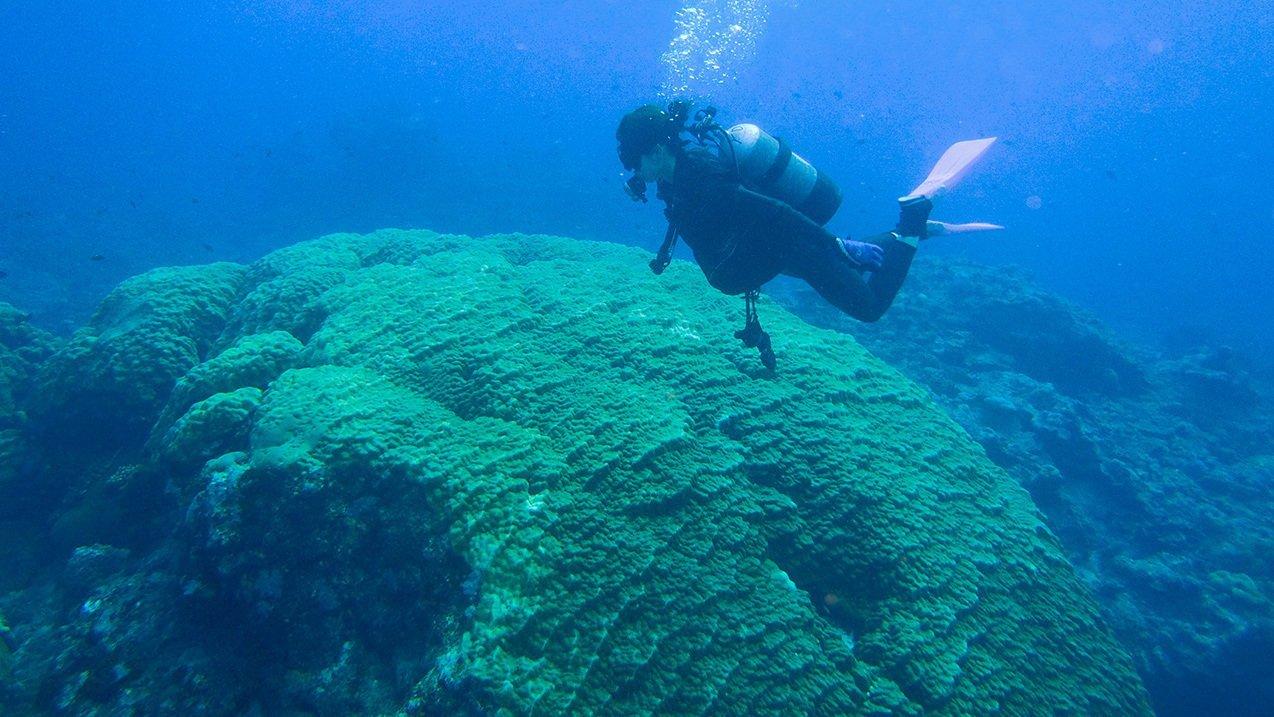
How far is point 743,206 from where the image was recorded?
12.6 feet

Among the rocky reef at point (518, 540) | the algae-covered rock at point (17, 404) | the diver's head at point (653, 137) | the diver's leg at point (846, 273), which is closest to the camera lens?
the rocky reef at point (518, 540)

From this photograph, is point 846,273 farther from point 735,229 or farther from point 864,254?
point 735,229

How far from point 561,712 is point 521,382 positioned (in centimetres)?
231

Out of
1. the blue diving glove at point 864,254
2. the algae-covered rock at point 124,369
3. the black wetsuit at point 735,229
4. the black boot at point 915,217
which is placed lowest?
the algae-covered rock at point 124,369

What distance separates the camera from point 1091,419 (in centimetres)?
1148

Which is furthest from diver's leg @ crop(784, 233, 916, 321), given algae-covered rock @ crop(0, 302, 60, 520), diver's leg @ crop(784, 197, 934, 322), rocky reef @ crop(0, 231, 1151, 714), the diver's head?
algae-covered rock @ crop(0, 302, 60, 520)

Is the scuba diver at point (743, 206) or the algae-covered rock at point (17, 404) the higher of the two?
the scuba diver at point (743, 206)

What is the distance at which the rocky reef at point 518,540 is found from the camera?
277 cm

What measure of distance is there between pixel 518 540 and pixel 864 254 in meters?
3.49

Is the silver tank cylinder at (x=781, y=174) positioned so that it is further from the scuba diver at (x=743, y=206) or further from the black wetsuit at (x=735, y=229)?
the black wetsuit at (x=735, y=229)

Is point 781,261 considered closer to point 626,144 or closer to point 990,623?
point 626,144

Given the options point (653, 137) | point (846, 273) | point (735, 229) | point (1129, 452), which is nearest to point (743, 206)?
point (735, 229)

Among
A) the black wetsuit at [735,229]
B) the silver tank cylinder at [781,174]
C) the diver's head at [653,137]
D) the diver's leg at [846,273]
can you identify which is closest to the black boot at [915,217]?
the diver's leg at [846,273]

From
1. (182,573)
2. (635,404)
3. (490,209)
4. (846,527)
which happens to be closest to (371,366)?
(182,573)
